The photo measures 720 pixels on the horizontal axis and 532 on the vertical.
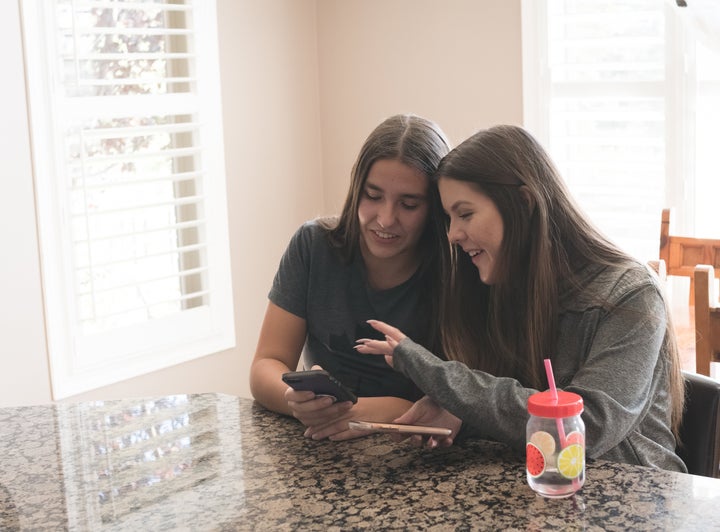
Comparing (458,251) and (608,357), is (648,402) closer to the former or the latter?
(608,357)

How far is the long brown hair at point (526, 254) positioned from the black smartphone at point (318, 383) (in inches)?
9.9

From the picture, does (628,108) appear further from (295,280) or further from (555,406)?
(555,406)

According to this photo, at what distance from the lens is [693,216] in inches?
139

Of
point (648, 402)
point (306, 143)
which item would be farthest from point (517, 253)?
point (306, 143)

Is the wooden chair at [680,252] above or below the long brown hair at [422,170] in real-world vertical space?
below

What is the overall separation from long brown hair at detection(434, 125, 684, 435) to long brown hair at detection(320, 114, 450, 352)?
0.13 m

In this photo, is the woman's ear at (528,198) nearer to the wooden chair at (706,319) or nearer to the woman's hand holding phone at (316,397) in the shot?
the woman's hand holding phone at (316,397)

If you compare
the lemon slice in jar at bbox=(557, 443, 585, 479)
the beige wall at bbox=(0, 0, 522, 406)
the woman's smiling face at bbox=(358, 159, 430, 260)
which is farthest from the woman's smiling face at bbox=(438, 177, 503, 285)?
the beige wall at bbox=(0, 0, 522, 406)

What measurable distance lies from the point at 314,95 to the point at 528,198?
8.89 feet

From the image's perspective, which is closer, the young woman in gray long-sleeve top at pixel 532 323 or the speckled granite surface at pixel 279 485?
the speckled granite surface at pixel 279 485

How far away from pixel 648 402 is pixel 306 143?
9.48 feet

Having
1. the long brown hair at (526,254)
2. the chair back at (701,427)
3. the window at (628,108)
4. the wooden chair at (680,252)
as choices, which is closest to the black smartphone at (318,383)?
the long brown hair at (526,254)

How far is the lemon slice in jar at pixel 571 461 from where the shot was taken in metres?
1.30

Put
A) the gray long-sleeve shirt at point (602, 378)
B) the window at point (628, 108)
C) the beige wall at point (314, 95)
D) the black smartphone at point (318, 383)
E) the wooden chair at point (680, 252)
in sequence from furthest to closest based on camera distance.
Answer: the beige wall at point (314, 95) → the window at point (628, 108) → the wooden chair at point (680, 252) → the black smartphone at point (318, 383) → the gray long-sleeve shirt at point (602, 378)
